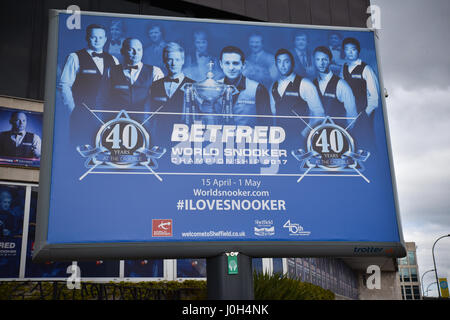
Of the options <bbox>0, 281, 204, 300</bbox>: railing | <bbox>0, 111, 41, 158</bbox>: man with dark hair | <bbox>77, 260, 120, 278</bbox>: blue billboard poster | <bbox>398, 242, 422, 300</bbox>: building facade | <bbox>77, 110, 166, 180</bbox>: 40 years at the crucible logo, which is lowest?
<bbox>0, 281, 204, 300</bbox>: railing

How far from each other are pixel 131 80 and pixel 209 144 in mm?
1593

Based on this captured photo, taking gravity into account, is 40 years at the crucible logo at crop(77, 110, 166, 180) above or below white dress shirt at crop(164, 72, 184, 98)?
below

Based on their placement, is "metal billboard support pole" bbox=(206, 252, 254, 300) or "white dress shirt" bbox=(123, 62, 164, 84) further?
"white dress shirt" bbox=(123, 62, 164, 84)

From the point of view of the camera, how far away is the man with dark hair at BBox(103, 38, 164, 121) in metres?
7.86

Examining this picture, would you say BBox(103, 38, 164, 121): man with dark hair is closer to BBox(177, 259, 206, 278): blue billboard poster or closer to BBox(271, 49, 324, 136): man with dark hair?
BBox(271, 49, 324, 136): man with dark hair

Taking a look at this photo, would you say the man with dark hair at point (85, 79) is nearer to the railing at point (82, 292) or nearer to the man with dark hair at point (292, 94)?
the man with dark hair at point (292, 94)

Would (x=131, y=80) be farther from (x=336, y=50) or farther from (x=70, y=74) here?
(x=336, y=50)

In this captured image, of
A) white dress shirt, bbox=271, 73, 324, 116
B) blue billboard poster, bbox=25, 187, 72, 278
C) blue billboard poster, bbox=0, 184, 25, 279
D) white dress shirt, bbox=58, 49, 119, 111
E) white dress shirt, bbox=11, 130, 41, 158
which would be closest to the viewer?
white dress shirt, bbox=58, 49, 119, 111

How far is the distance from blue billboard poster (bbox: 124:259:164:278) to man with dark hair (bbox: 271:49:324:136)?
8.55 meters

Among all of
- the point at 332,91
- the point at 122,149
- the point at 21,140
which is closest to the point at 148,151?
the point at 122,149

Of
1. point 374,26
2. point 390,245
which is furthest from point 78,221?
point 374,26

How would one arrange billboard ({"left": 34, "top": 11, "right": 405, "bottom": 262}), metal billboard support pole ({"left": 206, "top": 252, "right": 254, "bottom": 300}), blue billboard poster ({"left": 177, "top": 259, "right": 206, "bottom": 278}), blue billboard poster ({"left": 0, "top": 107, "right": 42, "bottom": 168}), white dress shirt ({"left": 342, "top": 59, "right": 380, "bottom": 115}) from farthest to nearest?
blue billboard poster ({"left": 177, "top": 259, "right": 206, "bottom": 278})
blue billboard poster ({"left": 0, "top": 107, "right": 42, "bottom": 168})
white dress shirt ({"left": 342, "top": 59, "right": 380, "bottom": 115})
billboard ({"left": 34, "top": 11, "right": 405, "bottom": 262})
metal billboard support pole ({"left": 206, "top": 252, "right": 254, "bottom": 300})

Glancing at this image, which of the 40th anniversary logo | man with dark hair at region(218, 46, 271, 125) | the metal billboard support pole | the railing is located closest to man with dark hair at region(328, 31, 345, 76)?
the 40th anniversary logo

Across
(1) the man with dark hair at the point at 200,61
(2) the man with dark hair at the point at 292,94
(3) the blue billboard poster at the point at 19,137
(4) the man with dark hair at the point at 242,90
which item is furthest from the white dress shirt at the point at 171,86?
(3) the blue billboard poster at the point at 19,137
